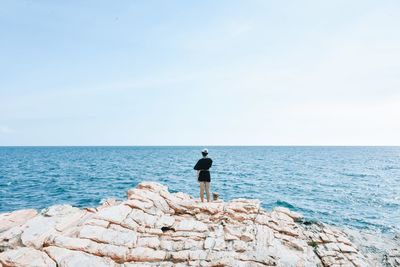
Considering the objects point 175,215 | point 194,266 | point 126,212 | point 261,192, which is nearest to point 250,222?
point 175,215

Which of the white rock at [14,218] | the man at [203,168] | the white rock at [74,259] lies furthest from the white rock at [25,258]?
the man at [203,168]

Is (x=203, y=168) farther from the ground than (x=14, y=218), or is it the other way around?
(x=203, y=168)

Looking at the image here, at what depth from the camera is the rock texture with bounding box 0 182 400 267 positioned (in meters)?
9.75

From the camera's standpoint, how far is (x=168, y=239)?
11344 millimetres

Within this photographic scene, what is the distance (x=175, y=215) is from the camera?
579 inches

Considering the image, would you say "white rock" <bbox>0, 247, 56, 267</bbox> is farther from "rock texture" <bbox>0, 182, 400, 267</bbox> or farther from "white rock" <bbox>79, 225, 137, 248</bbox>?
"white rock" <bbox>79, 225, 137, 248</bbox>

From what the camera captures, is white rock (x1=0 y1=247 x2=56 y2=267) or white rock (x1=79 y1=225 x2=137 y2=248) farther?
white rock (x1=79 y1=225 x2=137 y2=248)

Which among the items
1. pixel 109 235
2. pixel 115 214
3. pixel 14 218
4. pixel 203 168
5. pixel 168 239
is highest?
pixel 203 168

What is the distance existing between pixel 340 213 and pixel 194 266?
61.5 feet

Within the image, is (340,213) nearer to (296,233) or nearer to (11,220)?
(296,233)

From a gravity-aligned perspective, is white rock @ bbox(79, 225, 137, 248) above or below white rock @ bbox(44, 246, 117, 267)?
above

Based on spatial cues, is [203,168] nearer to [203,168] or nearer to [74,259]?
[203,168]

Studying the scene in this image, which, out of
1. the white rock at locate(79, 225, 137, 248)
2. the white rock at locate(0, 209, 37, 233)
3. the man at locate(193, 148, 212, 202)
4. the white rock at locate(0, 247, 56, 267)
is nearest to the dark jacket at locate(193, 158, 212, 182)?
the man at locate(193, 148, 212, 202)

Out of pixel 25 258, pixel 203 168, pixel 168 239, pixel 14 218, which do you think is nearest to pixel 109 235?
pixel 168 239
